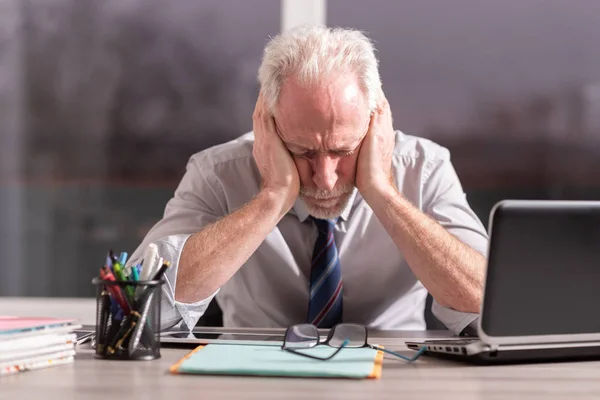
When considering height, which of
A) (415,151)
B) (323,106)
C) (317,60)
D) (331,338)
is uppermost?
(317,60)

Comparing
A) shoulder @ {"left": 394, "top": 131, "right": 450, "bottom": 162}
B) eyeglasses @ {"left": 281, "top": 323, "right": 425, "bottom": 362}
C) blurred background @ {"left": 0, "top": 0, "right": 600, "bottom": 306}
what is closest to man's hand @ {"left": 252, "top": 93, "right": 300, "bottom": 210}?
shoulder @ {"left": 394, "top": 131, "right": 450, "bottom": 162}

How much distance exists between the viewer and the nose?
1757mm

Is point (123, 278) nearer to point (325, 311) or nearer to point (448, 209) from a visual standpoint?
point (325, 311)

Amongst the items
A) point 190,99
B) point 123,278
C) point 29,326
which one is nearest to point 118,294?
point 123,278

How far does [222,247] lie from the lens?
1730 mm

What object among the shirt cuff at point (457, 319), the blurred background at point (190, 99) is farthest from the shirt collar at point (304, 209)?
the blurred background at point (190, 99)

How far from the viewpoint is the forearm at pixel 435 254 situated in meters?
1.66

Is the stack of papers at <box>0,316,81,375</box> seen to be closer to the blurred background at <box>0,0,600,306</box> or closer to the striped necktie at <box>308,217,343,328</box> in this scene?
the striped necktie at <box>308,217,343,328</box>

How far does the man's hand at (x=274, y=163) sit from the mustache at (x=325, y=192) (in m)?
0.03

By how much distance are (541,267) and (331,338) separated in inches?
13.9

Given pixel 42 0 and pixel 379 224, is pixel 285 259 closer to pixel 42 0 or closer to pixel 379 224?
pixel 379 224

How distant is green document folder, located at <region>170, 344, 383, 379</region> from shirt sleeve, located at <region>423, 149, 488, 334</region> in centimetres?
61

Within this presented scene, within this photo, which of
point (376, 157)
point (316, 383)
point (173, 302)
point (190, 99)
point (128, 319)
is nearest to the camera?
point (316, 383)

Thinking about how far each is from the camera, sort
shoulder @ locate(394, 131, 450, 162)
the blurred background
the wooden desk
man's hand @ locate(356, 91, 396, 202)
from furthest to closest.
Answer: the blurred background, shoulder @ locate(394, 131, 450, 162), man's hand @ locate(356, 91, 396, 202), the wooden desk
